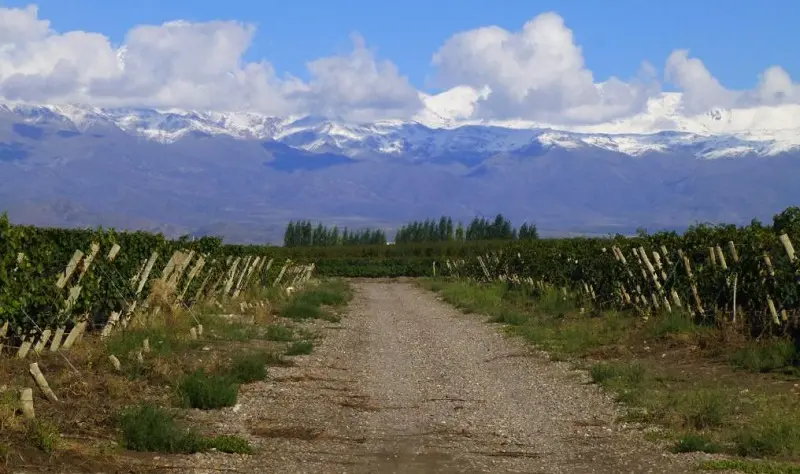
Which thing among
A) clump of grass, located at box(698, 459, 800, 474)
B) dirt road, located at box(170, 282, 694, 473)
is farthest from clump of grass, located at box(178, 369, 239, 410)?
clump of grass, located at box(698, 459, 800, 474)

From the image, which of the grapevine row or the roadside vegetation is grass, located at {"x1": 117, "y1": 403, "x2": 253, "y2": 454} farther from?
the grapevine row

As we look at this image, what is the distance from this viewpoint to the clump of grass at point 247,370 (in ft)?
51.6

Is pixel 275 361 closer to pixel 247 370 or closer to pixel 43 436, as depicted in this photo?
pixel 247 370

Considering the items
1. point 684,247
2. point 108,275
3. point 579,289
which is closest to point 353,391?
point 108,275

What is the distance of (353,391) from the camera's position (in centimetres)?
1580

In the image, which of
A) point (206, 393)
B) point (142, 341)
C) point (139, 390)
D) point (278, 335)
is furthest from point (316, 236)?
point (206, 393)

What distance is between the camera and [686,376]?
16562mm

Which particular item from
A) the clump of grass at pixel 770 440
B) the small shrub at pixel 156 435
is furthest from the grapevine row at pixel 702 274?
the small shrub at pixel 156 435

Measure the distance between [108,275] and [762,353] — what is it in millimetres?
10967

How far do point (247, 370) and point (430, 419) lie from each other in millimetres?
3597

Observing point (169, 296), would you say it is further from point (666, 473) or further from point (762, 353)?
point (666, 473)

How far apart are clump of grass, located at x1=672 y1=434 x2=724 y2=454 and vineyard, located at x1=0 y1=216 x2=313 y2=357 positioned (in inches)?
346

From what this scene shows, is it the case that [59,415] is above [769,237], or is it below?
below

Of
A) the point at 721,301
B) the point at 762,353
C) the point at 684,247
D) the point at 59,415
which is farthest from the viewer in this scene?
the point at 684,247
